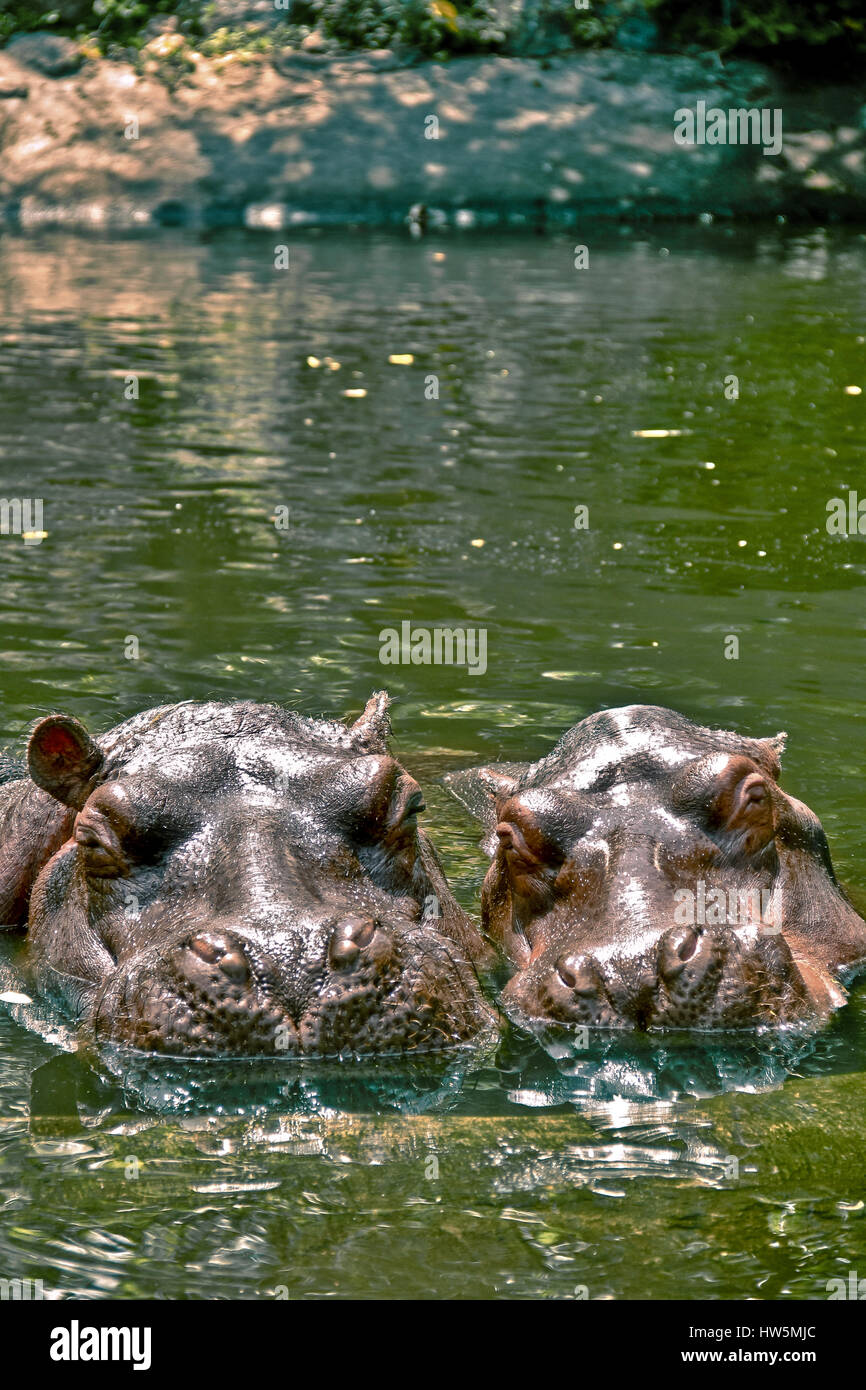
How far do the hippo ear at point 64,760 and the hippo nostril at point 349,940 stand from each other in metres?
1.50

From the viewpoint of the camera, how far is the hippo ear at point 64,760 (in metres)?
6.39

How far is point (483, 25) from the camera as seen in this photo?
123 ft

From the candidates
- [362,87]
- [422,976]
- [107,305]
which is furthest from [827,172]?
[422,976]

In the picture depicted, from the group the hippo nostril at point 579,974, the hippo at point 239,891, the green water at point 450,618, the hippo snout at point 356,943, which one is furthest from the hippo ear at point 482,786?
the hippo snout at point 356,943

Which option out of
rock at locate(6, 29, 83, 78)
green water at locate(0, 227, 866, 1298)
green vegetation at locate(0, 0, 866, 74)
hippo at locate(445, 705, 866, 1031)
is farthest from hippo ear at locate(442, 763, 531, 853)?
rock at locate(6, 29, 83, 78)

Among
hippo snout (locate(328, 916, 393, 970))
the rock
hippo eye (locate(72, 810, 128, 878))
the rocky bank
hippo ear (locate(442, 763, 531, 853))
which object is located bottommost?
hippo ear (locate(442, 763, 531, 853))

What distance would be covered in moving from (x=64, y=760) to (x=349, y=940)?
5.43 feet

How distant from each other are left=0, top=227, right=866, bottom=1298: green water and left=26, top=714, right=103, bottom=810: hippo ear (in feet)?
2.67

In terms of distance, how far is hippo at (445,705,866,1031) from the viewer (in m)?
5.79

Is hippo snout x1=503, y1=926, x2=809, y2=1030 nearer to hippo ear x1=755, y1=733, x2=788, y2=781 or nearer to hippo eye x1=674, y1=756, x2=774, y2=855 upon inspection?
hippo eye x1=674, y1=756, x2=774, y2=855

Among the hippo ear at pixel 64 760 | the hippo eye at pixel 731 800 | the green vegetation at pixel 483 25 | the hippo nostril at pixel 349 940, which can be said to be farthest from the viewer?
the green vegetation at pixel 483 25

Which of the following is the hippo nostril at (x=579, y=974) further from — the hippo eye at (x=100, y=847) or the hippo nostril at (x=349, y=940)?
the hippo eye at (x=100, y=847)
